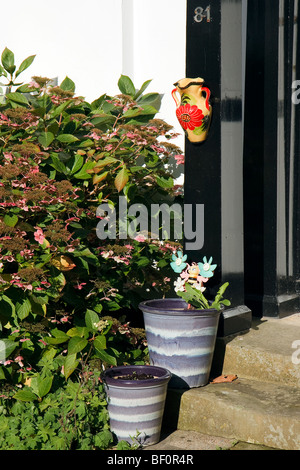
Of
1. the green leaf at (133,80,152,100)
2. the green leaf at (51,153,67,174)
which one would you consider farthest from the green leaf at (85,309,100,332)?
the green leaf at (133,80,152,100)

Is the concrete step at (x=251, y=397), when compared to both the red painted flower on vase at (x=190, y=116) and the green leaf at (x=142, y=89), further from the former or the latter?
the green leaf at (x=142, y=89)

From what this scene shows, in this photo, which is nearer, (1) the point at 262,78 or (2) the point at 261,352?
(2) the point at 261,352

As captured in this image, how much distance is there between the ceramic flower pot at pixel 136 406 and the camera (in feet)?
11.2

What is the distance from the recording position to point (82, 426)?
3379mm

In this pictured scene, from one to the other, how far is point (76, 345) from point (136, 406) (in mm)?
482

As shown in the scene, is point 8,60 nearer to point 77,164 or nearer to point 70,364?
point 77,164

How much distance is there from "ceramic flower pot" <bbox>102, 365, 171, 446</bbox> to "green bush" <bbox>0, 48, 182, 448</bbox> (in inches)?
7.3

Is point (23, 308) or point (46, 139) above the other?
point (46, 139)

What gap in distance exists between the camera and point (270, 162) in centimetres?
484

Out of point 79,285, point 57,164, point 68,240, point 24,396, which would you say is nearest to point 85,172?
point 57,164

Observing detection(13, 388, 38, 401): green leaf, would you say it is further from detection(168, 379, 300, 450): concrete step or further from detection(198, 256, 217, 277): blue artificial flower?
detection(198, 256, 217, 277): blue artificial flower

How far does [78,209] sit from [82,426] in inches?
48.5
